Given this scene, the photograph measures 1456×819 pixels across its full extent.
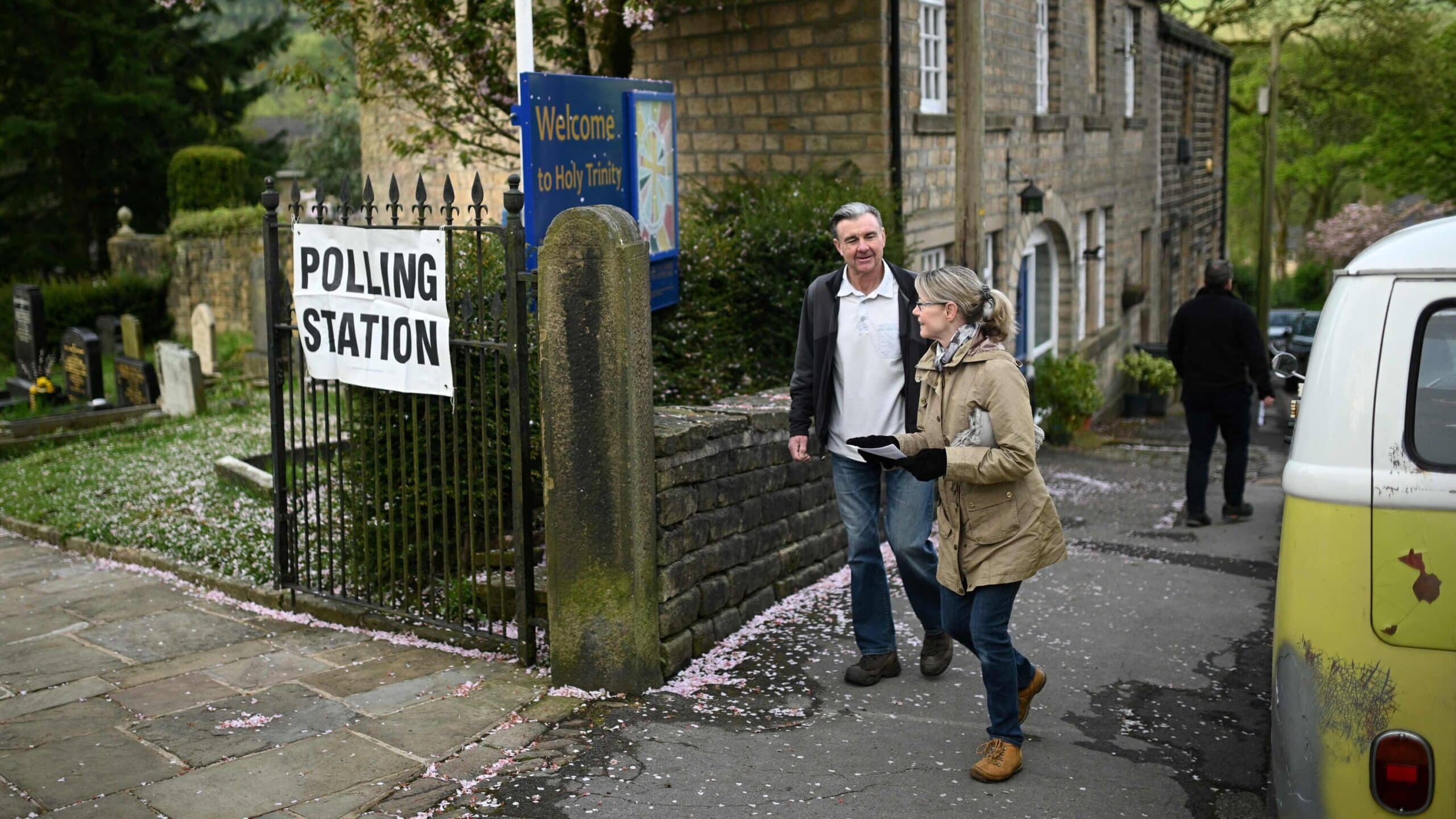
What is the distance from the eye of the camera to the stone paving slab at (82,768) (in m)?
4.50

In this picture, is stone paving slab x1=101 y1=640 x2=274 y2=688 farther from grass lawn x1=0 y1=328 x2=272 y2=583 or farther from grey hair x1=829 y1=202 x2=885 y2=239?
grey hair x1=829 y1=202 x2=885 y2=239

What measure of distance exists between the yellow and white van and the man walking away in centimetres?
611

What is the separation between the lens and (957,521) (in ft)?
14.6

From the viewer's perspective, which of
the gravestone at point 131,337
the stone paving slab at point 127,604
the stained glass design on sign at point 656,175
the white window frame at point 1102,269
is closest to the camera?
the stone paving slab at point 127,604

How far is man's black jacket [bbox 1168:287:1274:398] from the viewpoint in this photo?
30.1ft

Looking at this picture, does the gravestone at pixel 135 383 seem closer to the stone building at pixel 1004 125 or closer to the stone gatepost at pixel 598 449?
the stone building at pixel 1004 125

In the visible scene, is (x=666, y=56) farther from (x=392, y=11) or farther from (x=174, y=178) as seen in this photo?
(x=174, y=178)

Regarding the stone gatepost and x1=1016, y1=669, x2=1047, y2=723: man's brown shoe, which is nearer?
x1=1016, y1=669, x2=1047, y2=723: man's brown shoe

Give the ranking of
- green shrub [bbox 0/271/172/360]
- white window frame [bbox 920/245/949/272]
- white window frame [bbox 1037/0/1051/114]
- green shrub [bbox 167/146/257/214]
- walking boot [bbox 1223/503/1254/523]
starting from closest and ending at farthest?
walking boot [bbox 1223/503/1254/523], white window frame [bbox 920/245/949/272], white window frame [bbox 1037/0/1051/114], green shrub [bbox 0/271/172/360], green shrub [bbox 167/146/257/214]

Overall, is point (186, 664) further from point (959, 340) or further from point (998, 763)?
point (959, 340)

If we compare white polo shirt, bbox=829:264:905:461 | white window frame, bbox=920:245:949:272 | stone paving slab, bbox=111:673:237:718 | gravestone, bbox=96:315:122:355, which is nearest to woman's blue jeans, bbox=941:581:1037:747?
white polo shirt, bbox=829:264:905:461

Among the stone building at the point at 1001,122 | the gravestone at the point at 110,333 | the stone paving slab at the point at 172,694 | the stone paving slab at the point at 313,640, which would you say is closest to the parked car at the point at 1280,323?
the stone building at the point at 1001,122

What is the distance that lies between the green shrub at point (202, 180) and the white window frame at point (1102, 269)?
16.7m

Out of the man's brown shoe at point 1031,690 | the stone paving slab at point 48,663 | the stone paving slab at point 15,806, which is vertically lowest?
the stone paving slab at point 48,663
